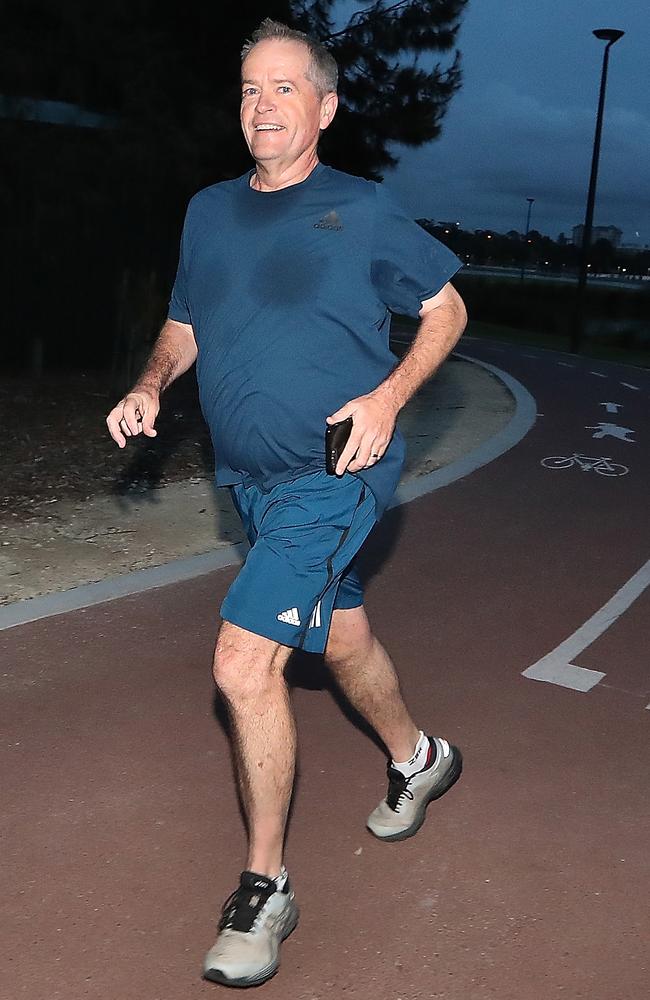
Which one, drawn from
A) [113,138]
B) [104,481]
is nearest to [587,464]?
[104,481]

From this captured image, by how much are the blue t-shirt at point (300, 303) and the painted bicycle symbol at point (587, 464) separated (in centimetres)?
770

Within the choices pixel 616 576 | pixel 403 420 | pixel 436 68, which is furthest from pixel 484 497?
pixel 436 68

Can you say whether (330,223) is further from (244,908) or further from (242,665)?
(244,908)

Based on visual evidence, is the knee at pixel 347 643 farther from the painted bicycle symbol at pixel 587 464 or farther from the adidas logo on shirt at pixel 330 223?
the painted bicycle symbol at pixel 587 464

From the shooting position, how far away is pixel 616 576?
720 centimetres

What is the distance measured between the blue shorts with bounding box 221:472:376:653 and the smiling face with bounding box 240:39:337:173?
34.8 inches

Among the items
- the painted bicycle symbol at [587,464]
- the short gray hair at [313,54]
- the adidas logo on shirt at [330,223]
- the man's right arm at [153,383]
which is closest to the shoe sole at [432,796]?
the man's right arm at [153,383]

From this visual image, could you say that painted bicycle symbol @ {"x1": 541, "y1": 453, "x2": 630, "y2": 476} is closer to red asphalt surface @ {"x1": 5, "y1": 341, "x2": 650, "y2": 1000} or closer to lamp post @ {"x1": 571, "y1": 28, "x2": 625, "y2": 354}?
red asphalt surface @ {"x1": 5, "y1": 341, "x2": 650, "y2": 1000}

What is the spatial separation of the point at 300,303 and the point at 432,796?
1.71 meters

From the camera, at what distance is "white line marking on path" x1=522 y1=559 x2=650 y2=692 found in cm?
535

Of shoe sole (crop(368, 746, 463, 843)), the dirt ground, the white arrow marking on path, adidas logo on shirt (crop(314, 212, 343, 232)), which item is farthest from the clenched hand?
the white arrow marking on path

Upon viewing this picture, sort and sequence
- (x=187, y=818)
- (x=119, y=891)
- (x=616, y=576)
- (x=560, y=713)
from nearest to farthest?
(x=119, y=891), (x=187, y=818), (x=560, y=713), (x=616, y=576)

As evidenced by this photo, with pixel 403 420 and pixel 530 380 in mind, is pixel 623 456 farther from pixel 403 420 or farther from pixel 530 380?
pixel 530 380

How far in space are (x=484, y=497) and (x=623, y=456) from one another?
9.50ft
